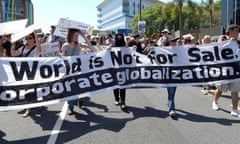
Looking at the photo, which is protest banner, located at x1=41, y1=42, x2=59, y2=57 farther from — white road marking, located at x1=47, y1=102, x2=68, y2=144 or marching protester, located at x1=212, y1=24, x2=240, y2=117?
marching protester, located at x1=212, y1=24, x2=240, y2=117

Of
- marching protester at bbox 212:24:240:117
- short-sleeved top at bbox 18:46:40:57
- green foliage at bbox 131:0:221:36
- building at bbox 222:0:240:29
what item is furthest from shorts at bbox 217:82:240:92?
green foliage at bbox 131:0:221:36

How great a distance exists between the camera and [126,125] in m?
7.32

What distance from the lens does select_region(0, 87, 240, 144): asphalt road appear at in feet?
20.9

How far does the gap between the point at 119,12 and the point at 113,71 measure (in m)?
153

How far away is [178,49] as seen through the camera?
870 cm

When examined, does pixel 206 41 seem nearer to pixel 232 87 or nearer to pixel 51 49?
pixel 232 87

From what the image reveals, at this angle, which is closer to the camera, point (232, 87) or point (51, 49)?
point (232, 87)

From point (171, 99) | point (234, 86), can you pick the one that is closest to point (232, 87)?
point (234, 86)

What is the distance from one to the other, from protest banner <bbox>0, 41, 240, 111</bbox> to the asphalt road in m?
0.56

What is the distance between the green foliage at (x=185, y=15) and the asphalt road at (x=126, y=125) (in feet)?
150

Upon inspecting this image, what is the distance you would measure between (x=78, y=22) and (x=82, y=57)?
1129 mm

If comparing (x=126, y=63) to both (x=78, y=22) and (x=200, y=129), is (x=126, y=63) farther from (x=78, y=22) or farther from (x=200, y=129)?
(x=200, y=129)

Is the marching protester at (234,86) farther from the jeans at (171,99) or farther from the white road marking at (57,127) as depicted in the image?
the white road marking at (57,127)

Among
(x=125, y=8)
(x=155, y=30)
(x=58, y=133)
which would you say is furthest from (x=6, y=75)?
(x=125, y=8)
